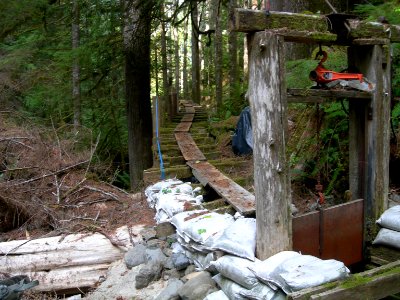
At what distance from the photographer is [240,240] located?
3.63 m

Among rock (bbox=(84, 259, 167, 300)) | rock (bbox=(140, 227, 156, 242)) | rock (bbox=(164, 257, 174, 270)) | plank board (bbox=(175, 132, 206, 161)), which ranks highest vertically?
plank board (bbox=(175, 132, 206, 161))

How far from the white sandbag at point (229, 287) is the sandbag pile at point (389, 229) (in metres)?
1.75

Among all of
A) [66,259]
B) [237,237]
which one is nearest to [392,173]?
[237,237]

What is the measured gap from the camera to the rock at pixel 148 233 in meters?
5.17

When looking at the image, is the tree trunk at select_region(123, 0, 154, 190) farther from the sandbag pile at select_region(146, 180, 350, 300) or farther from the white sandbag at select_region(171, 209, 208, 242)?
the sandbag pile at select_region(146, 180, 350, 300)

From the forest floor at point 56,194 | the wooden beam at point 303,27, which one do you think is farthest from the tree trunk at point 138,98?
the wooden beam at point 303,27

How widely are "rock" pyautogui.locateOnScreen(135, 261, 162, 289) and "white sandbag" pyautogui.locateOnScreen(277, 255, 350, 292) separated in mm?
1782

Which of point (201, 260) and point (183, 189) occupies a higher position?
point (183, 189)

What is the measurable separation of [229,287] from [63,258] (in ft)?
8.49

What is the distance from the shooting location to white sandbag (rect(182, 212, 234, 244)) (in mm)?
4125

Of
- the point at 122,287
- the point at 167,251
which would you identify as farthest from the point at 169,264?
the point at 122,287

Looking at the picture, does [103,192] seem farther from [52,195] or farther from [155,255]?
[155,255]

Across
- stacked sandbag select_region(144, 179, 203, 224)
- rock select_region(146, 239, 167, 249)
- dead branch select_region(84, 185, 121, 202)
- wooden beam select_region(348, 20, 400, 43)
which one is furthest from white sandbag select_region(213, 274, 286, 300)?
dead branch select_region(84, 185, 121, 202)

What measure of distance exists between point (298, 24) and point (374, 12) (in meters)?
3.32
